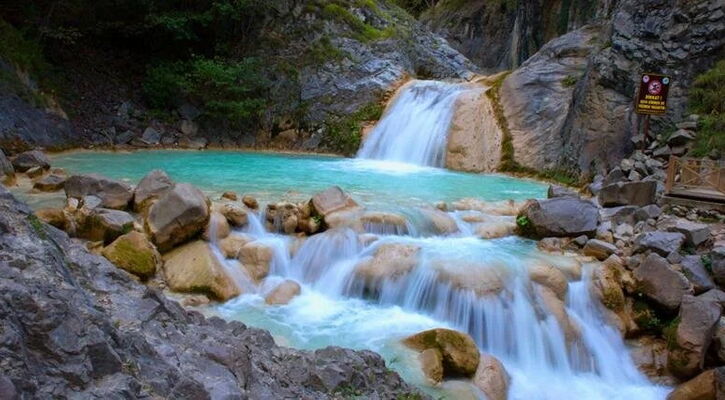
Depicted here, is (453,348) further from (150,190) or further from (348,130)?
(348,130)

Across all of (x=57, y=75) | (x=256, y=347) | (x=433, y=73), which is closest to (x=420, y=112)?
(x=433, y=73)

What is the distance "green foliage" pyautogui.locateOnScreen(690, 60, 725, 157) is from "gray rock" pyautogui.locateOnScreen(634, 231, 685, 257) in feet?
14.1

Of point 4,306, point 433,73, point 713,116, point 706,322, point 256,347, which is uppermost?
point 433,73

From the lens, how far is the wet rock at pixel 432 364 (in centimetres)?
545

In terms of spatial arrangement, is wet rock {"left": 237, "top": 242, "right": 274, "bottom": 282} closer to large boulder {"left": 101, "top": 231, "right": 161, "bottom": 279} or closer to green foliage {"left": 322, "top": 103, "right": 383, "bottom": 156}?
large boulder {"left": 101, "top": 231, "right": 161, "bottom": 279}

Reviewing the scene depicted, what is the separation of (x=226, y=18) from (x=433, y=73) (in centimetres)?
922

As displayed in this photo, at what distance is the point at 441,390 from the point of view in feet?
17.5

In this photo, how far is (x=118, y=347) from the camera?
2541 mm

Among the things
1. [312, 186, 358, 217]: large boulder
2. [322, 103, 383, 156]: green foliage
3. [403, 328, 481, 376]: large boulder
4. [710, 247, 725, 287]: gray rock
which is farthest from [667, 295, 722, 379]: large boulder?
[322, 103, 383, 156]: green foliage

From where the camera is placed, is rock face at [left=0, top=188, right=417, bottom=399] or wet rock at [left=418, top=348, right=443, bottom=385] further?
wet rock at [left=418, top=348, right=443, bottom=385]

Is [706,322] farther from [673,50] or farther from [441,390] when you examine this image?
[673,50]

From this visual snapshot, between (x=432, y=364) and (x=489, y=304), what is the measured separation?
1594mm

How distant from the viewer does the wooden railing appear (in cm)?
965

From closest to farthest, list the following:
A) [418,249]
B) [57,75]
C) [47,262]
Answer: [47,262], [418,249], [57,75]
